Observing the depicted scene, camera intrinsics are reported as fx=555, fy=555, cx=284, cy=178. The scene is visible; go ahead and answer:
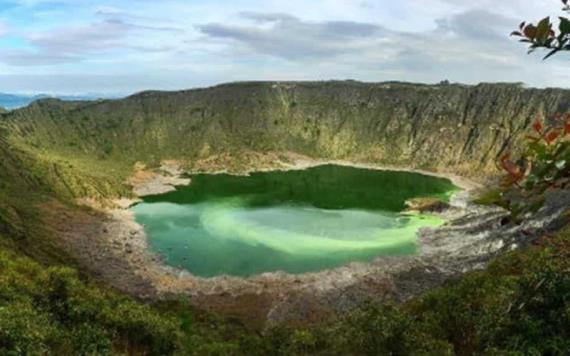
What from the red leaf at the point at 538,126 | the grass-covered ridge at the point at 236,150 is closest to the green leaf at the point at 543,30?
the red leaf at the point at 538,126

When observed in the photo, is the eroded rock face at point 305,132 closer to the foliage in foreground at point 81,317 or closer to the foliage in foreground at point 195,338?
the foliage in foreground at point 81,317

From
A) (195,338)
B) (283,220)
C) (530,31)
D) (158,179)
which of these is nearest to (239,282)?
(195,338)

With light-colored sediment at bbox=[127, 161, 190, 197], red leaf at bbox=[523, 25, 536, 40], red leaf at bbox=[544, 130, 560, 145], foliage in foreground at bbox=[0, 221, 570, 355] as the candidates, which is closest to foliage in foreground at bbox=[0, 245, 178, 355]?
foliage in foreground at bbox=[0, 221, 570, 355]

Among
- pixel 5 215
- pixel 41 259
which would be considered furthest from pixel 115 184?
pixel 41 259

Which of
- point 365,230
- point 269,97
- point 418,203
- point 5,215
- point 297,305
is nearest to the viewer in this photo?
point 297,305

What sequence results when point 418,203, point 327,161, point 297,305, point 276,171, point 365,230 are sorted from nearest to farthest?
point 297,305, point 365,230, point 418,203, point 276,171, point 327,161

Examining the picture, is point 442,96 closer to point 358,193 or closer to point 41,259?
point 358,193
